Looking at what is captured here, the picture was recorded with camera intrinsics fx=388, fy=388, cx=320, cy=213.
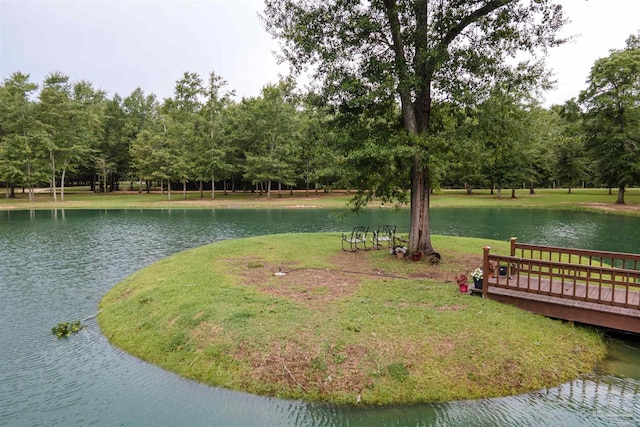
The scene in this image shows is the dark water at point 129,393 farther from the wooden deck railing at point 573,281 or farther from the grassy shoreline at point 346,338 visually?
the wooden deck railing at point 573,281

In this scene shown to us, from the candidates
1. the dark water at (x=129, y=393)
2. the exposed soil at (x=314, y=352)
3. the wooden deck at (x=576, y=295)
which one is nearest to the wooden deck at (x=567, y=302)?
the wooden deck at (x=576, y=295)

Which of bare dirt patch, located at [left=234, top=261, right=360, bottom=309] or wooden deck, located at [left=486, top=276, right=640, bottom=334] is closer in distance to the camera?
wooden deck, located at [left=486, top=276, right=640, bottom=334]

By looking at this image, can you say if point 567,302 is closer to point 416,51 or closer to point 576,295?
point 576,295

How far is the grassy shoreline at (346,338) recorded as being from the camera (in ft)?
21.9

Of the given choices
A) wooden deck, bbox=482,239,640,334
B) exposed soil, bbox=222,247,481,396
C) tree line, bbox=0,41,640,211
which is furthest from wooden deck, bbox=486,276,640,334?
tree line, bbox=0,41,640,211

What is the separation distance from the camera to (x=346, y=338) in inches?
298

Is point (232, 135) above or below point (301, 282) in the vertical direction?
above

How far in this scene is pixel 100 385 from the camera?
714cm

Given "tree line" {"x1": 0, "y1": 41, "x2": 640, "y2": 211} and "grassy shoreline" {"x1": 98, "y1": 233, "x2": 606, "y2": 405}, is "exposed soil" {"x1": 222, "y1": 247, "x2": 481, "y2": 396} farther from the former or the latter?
"tree line" {"x1": 0, "y1": 41, "x2": 640, "y2": 211}

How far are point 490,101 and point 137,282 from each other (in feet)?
41.5

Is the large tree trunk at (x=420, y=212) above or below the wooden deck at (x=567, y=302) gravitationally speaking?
above

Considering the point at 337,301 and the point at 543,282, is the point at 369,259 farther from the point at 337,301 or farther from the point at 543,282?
the point at 543,282

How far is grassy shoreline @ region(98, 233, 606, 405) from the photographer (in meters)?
6.69

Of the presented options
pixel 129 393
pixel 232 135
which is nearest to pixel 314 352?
pixel 129 393
